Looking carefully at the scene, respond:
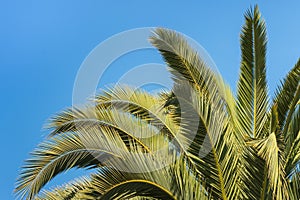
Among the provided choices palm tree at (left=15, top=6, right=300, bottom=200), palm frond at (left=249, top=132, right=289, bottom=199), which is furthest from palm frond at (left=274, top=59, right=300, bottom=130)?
palm frond at (left=249, top=132, right=289, bottom=199)

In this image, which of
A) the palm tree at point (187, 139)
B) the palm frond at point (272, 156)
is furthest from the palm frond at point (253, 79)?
the palm frond at point (272, 156)

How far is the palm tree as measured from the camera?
6918 mm

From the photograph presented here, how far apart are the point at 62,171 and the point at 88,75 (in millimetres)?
1469

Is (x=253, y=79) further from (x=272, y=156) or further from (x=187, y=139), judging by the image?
(x=272, y=156)

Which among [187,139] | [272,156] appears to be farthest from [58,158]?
[272,156]

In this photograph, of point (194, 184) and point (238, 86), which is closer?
point (194, 184)

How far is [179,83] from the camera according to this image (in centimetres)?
830

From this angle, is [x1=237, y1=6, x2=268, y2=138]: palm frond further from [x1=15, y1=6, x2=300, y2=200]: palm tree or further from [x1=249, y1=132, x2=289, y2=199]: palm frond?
[x1=249, y1=132, x2=289, y2=199]: palm frond

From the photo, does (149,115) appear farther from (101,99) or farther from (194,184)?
(194,184)

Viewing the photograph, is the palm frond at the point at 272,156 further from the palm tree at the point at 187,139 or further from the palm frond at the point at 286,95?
the palm frond at the point at 286,95

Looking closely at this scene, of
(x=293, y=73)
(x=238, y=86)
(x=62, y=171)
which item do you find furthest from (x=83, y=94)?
(x=293, y=73)

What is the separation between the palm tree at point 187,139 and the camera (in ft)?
22.7

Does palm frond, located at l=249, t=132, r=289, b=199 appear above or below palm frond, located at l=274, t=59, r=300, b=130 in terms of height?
below

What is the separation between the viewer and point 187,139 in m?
7.62
